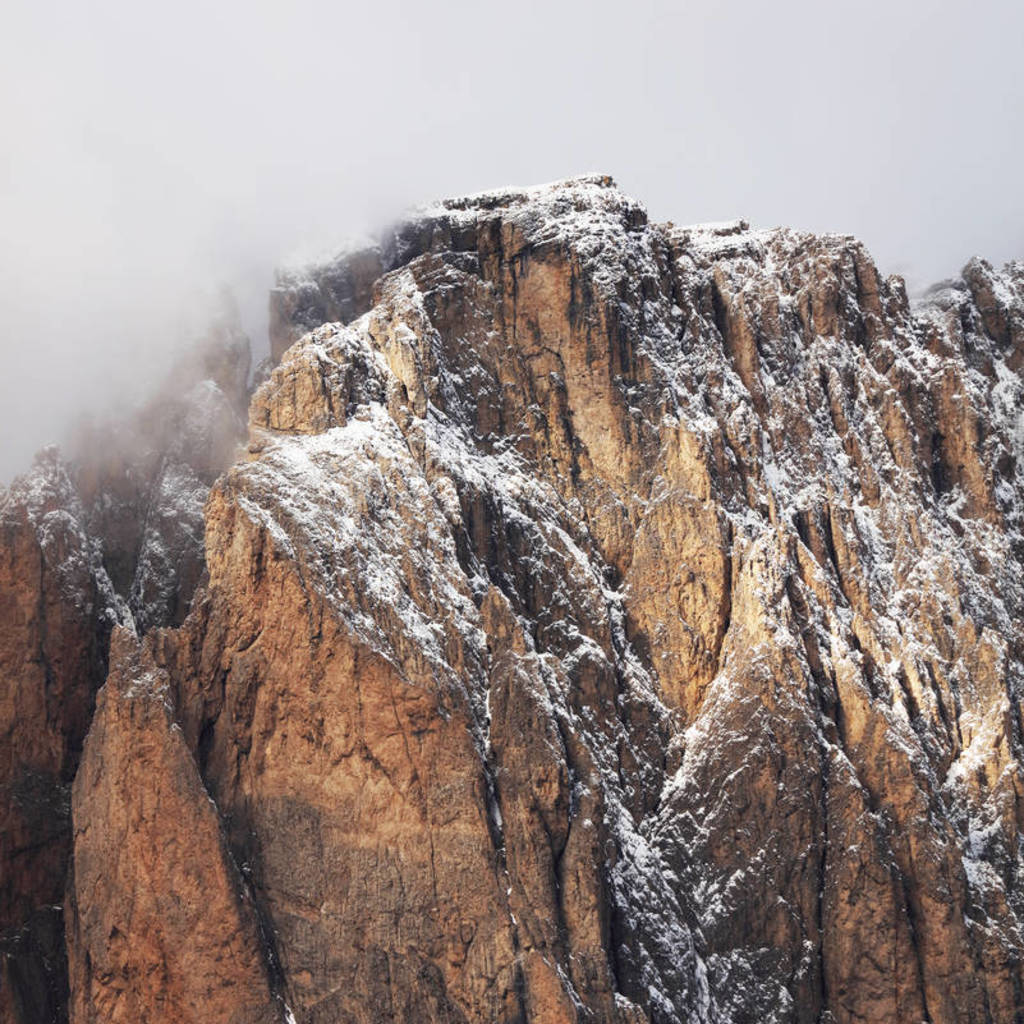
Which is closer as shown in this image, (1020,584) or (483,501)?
(483,501)

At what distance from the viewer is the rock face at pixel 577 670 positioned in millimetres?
97438

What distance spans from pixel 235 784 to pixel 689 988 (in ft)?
71.2

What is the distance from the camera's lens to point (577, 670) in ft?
353

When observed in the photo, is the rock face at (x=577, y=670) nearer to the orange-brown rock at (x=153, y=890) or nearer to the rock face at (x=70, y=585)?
the orange-brown rock at (x=153, y=890)

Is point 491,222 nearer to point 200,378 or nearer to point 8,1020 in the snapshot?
point 200,378

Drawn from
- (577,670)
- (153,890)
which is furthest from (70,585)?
(577,670)

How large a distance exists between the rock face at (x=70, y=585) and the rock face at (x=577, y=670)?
6.25m

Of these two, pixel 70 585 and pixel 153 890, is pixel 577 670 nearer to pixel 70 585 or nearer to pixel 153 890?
pixel 153 890

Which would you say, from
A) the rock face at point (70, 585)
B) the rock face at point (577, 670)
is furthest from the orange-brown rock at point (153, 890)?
the rock face at point (70, 585)

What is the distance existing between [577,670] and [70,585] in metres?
24.8

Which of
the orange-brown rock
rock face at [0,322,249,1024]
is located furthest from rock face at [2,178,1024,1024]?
rock face at [0,322,249,1024]

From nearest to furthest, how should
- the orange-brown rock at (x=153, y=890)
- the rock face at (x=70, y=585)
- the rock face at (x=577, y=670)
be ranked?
the orange-brown rock at (x=153, y=890)
the rock face at (x=577, y=670)
the rock face at (x=70, y=585)

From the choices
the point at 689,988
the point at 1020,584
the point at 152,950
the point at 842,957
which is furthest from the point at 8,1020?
the point at 1020,584

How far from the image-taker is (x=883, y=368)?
12738cm
